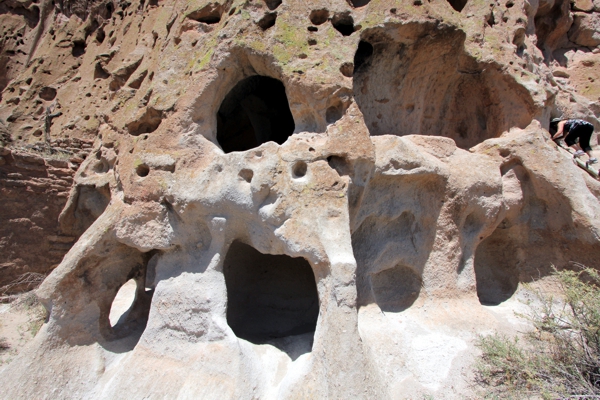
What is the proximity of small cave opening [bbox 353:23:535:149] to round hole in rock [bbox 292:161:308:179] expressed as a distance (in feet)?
4.35

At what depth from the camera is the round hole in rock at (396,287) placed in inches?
136

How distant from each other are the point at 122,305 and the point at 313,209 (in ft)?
9.13

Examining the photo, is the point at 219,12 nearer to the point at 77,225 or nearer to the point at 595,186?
the point at 77,225

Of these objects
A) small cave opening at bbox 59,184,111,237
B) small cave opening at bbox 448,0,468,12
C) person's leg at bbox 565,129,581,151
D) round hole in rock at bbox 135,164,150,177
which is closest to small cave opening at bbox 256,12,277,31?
round hole in rock at bbox 135,164,150,177

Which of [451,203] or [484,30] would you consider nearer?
[451,203]

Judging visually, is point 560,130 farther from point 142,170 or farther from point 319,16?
point 142,170

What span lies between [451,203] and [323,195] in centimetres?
137

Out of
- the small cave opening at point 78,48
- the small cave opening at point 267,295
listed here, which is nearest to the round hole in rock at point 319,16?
the small cave opening at point 267,295

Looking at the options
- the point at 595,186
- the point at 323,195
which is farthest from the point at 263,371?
the point at 595,186

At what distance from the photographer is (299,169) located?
2.86 meters

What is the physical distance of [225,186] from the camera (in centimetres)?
288

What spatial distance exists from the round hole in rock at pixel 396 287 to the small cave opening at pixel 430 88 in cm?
137

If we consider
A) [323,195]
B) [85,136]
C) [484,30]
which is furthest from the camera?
[85,136]

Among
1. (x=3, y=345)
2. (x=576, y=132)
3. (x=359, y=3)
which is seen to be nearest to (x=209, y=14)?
(x=359, y=3)
